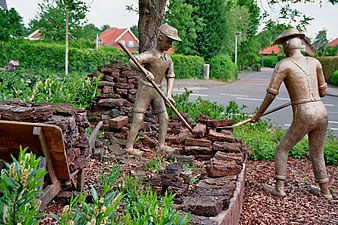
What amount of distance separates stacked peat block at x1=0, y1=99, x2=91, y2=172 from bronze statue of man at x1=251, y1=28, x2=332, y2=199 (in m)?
2.03

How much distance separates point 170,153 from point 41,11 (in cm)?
3916

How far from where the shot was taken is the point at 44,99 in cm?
539

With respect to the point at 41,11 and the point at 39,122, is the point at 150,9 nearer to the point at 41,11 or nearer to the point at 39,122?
the point at 39,122

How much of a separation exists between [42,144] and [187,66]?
77.0ft

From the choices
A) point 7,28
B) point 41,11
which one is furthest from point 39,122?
point 41,11

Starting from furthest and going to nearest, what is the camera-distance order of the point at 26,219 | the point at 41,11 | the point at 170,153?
the point at 41,11
the point at 170,153
the point at 26,219

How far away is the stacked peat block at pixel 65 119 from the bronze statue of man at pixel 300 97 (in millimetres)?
2028

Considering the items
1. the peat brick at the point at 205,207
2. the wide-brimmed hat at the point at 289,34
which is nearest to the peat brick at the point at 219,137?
the wide-brimmed hat at the point at 289,34

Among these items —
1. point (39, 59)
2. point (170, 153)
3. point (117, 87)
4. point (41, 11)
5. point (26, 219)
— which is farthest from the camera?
point (41, 11)

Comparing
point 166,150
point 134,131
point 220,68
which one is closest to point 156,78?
point 134,131

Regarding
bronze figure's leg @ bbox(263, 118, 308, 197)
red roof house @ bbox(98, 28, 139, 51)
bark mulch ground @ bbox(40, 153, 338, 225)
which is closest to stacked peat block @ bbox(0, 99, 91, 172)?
bark mulch ground @ bbox(40, 153, 338, 225)

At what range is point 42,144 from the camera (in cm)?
270

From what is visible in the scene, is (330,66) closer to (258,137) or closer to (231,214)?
(258,137)

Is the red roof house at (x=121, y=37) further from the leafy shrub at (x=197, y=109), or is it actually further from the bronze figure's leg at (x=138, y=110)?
the bronze figure's leg at (x=138, y=110)
